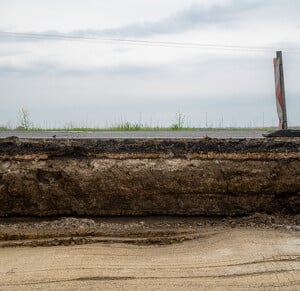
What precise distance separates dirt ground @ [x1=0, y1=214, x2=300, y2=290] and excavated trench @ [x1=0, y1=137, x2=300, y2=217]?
112mm

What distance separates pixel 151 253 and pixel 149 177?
837 mm

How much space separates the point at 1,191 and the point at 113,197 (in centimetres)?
91

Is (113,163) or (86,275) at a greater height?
(113,163)

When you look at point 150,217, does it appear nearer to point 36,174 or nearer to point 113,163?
point 113,163

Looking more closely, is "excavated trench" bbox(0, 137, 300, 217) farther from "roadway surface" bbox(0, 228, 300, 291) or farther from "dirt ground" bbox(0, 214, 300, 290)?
"roadway surface" bbox(0, 228, 300, 291)

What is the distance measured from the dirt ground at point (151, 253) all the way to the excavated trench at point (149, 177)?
4.4 inches

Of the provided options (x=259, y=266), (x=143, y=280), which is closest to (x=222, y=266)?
(x=259, y=266)

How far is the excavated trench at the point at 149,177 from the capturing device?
212 inches

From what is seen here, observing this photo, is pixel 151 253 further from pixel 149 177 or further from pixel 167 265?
pixel 149 177

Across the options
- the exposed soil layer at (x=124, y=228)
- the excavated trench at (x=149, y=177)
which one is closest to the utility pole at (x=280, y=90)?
the excavated trench at (x=149, y=177)

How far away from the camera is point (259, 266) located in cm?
421

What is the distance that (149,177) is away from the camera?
5.38m

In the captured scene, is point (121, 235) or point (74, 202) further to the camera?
point (74, 202)

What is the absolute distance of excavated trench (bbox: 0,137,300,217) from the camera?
5395 millimetres
